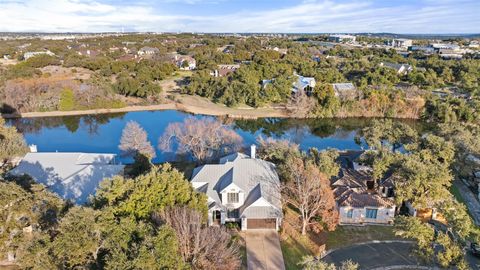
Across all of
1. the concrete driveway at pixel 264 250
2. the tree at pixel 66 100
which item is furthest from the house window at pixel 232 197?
the tree at pixel 66 100

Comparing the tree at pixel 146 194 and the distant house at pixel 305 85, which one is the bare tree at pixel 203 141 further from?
the distant house at pixel 305 85

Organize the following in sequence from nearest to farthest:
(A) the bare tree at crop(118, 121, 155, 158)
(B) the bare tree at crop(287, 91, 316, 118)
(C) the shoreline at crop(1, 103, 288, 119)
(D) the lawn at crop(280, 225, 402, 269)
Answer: (D) the lawn at crop(280, 225, 402, 269) → (A) the bare tree at crop(118, 121, 155, 158) → (C) the shoreline at crop(1, 103, 288, 119) → (B) the bare tree at crop(287, 91, 316, 118)

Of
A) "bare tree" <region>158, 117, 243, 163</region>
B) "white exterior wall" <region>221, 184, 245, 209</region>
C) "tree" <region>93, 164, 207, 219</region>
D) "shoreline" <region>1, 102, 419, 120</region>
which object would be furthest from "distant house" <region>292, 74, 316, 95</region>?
"tree" <region>93, 164, 207, 219</region>

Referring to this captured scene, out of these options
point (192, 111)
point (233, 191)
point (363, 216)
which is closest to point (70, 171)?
point (233, 191)

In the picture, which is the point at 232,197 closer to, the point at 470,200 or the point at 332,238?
the point at 332,238

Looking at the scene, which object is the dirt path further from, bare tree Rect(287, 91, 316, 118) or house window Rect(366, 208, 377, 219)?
house window Rect(366, 208, 377, 219)

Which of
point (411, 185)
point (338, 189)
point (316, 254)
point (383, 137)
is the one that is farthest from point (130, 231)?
point (383, 137)
